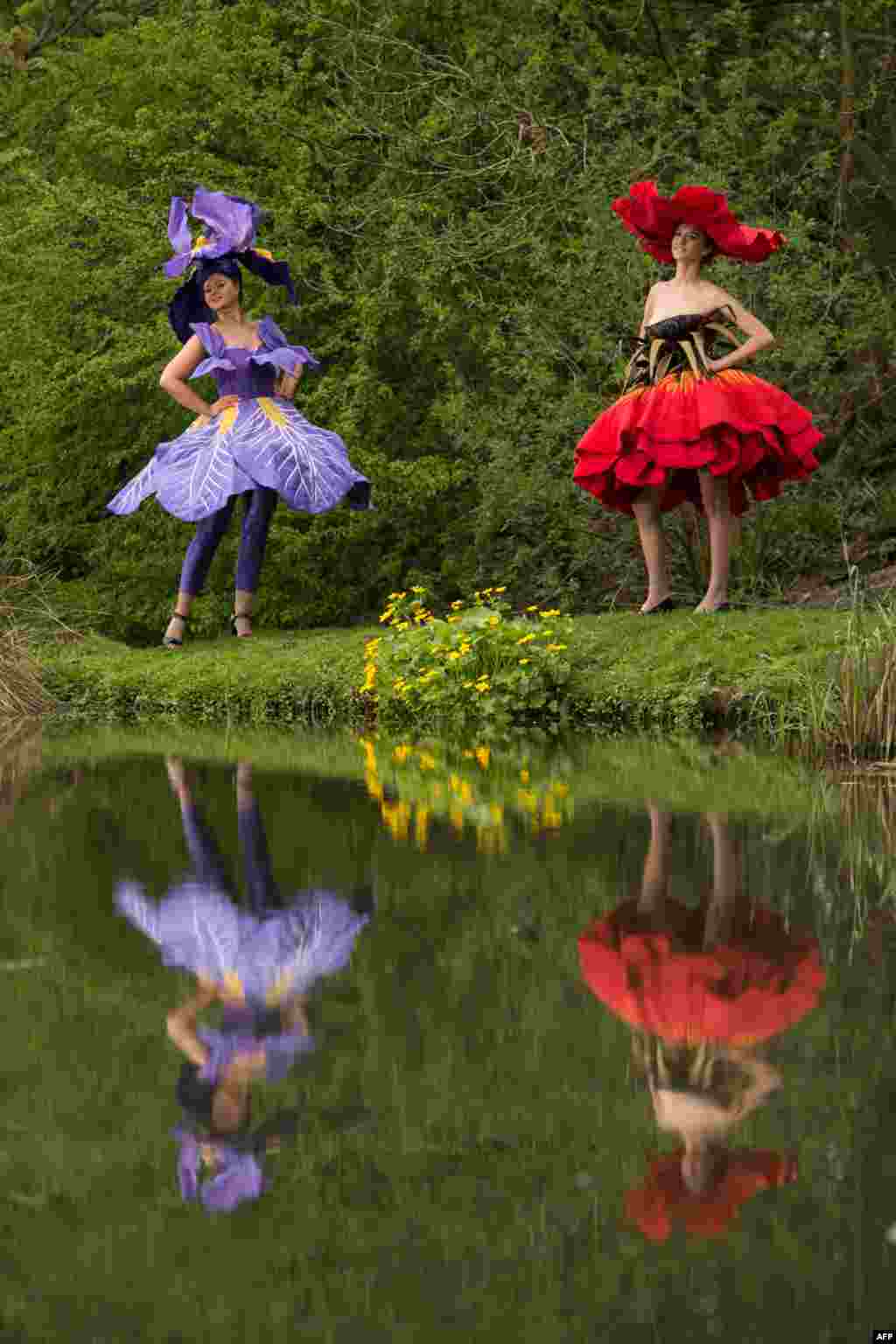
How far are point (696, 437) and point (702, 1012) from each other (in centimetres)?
767

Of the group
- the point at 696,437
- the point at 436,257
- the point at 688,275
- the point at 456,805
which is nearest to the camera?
the point at 456,805

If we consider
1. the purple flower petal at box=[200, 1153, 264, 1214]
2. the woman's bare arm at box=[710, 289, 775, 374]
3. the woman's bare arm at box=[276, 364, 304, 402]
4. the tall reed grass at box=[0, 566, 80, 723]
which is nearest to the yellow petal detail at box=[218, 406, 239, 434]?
the woman's bare arm at box=[276, 364, 304, 402]

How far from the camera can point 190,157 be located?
16297 mm

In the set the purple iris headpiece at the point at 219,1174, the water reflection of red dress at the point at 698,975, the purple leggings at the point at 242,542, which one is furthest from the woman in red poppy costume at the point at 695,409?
the purple iris headpiece at the point at 219,1174

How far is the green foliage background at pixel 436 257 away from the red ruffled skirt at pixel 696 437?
2.52 m

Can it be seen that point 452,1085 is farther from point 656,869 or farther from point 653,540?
point 653,540

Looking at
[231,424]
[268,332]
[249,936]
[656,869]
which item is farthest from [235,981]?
[268,332]

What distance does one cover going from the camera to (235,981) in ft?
13.3

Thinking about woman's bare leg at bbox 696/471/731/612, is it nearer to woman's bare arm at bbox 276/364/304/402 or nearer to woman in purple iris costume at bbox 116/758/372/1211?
woman's bare arm at bbox 276/364/304/402

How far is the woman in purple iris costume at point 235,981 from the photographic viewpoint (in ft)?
9.35

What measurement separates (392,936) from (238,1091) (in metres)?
1.38

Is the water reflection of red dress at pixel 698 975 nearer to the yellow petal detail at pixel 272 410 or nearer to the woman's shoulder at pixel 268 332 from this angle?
the yellow petal detail at pixel 272 410

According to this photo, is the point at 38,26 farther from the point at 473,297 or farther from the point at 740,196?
the point at 740,196

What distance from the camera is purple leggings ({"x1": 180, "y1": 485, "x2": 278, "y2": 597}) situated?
43.9ft
